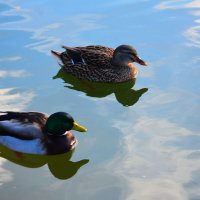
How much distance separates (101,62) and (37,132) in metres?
2.88

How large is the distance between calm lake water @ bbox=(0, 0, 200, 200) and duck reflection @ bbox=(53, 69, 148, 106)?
2 centimetres

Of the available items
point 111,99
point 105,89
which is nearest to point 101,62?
point 105,89

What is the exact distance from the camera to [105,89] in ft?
30.3

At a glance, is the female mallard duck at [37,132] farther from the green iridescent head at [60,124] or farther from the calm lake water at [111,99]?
the calm lake water at [111,99]

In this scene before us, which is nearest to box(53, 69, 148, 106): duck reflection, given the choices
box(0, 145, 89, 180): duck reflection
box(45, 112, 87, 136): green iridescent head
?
box(45, 112, 87, 136): green iridescent head

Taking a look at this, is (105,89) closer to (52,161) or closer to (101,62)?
(101,62)

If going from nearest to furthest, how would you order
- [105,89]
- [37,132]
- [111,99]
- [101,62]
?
[37,132] < [111,99] < [105,89] < [101,62]

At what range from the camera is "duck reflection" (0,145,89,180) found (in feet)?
21.9

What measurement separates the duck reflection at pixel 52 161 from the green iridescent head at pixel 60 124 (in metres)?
0.32

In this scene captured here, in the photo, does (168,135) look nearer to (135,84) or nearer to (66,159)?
(66,159)

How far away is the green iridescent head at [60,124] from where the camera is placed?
6.95 m

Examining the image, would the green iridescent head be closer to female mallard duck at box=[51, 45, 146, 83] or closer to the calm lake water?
the calm lake water

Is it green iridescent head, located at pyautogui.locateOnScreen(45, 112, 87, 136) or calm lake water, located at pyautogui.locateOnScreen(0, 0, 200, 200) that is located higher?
green iridescent head, located at pyautogui.locateOnScreen(45, 112, 87, 136)

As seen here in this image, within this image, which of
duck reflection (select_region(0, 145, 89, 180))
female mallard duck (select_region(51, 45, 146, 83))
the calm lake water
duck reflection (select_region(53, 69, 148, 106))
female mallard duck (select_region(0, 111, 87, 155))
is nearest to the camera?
the calm lake water
